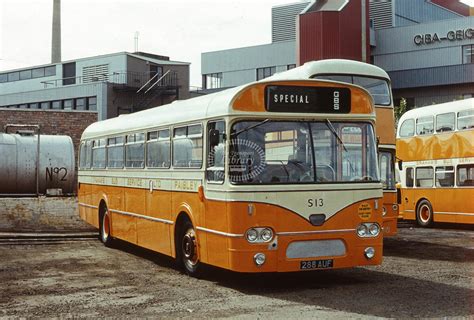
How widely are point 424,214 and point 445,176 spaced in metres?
1.90

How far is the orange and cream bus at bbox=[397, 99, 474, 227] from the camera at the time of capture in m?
22.0

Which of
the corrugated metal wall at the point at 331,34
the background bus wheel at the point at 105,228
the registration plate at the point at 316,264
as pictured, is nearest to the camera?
the registration plate at the point at 316,264

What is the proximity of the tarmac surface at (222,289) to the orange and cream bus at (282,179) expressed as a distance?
19.8 inches

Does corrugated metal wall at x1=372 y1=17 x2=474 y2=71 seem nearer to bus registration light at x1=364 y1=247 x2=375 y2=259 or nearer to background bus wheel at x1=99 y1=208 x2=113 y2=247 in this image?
background bus wheel at x1=99 y1=208 x2=113 y2=247

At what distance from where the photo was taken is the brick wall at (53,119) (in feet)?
99.0

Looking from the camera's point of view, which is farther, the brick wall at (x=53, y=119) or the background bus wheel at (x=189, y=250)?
the brick wall at (x=53, y=119)

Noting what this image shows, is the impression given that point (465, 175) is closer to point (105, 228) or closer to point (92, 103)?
point (105, 228)

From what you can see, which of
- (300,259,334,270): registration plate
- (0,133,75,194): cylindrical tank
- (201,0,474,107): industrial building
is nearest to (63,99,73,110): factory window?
(201,0,474,107): industrial building

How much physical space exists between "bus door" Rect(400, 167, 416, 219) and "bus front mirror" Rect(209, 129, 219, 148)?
1610 centimetres

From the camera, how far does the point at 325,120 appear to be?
9.92 m

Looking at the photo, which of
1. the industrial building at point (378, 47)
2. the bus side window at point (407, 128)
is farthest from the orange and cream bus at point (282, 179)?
the industrial building at point (378, 47)

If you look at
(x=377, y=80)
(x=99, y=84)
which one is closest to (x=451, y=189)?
(x=377, y=80)

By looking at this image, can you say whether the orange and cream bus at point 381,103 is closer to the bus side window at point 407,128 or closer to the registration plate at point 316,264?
the registration plate at point 316,264

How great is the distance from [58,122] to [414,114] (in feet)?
50.7
